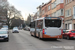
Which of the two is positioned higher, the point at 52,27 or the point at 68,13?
the point at 68,13

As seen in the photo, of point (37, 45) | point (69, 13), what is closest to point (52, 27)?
point (37, 45)

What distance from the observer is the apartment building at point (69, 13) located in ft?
111

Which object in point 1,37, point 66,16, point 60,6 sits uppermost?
point 60,6

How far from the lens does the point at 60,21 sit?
770 inches

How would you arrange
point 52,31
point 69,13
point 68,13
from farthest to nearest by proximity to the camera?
point 68,13, point 69,13, point 52,31

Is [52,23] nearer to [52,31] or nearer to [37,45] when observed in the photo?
[52,31]

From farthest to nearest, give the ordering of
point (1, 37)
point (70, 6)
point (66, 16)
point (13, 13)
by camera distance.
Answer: point (13, 13) → point (66, 16) → point (70, 6) → point (1, 37)

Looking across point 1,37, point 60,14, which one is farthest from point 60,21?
point 60,14

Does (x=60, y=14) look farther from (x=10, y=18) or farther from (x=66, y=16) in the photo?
(x=10, y=18)

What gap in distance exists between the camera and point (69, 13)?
3612 cm

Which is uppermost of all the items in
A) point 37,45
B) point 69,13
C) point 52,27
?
point 69,13

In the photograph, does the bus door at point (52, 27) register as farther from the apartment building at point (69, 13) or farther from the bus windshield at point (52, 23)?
the apartment building at point (69, 13)

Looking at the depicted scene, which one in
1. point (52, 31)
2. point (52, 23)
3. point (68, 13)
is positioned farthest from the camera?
point (68, 13)

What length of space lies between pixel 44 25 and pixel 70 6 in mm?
17976
